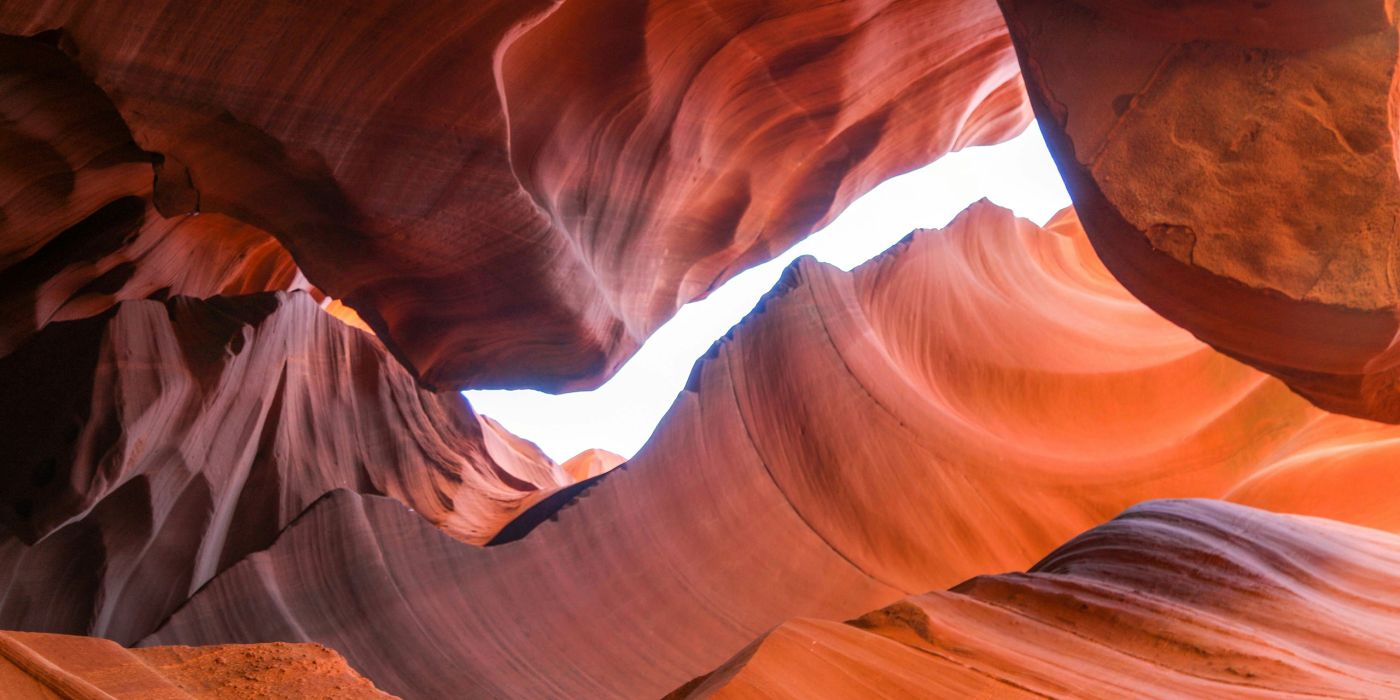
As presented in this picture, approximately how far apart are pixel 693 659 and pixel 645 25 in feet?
8.06

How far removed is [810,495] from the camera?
15.7ft

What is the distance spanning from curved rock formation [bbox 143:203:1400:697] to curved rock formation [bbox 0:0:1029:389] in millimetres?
595

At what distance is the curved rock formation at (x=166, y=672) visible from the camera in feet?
5.17

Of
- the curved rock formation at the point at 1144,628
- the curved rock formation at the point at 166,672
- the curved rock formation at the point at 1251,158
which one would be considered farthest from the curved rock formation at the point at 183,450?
the curved rock formation at the point at 1251,158

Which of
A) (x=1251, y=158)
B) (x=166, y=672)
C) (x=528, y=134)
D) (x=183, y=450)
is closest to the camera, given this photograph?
(x=166, y=672)

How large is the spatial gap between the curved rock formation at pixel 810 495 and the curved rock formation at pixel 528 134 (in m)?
0.59

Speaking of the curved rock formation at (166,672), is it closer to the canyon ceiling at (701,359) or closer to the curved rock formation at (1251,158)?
the canyon ceiling at (701,359)

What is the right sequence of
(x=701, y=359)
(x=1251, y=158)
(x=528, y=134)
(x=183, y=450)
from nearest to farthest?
1. (x=1251, y=158)
2. (x=528, y=134)
3. (x=183, y=450)
4. (x=701, y=359)

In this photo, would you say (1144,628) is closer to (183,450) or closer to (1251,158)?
(1251,158)

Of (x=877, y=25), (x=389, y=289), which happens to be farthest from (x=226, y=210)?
(x=877, y=25)

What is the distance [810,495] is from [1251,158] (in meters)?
2.46

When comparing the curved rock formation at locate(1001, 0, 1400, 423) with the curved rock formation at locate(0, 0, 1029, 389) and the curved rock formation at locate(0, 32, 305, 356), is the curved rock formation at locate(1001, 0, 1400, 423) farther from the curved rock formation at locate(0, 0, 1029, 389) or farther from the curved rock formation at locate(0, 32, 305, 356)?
Answer: the curved rock formation at locate(0, 32, 305, 356)

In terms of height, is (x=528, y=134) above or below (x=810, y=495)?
above

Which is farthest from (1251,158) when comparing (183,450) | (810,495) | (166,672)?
(183,450)
